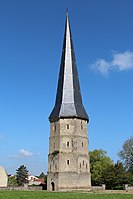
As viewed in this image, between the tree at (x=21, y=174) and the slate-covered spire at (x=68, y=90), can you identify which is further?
the tree at (x=21, y=174)

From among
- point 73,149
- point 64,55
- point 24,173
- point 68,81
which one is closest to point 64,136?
point 73,149

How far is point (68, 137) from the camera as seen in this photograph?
45812 mm

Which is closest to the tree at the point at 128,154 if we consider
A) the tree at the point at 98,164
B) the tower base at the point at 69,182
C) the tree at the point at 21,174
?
the tree at the point at 98,164

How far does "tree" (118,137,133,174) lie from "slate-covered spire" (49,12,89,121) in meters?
13.1

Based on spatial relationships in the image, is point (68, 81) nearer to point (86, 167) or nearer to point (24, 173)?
point (86, 167)

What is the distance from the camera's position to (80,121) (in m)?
47.4

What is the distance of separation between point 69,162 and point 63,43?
21505mm

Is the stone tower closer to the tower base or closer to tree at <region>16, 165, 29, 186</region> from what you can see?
the tower base

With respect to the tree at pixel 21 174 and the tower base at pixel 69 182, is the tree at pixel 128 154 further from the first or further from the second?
the tree at pixel 21 174

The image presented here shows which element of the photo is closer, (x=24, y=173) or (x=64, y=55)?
(x=64, y=55)

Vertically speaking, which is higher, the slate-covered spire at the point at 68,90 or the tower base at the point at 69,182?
the slate-covered spire at the point at 68,90

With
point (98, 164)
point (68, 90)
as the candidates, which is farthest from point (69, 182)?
point (98, 164)

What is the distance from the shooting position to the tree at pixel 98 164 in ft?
186

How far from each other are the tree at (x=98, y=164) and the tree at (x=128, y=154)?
363 centimetres
